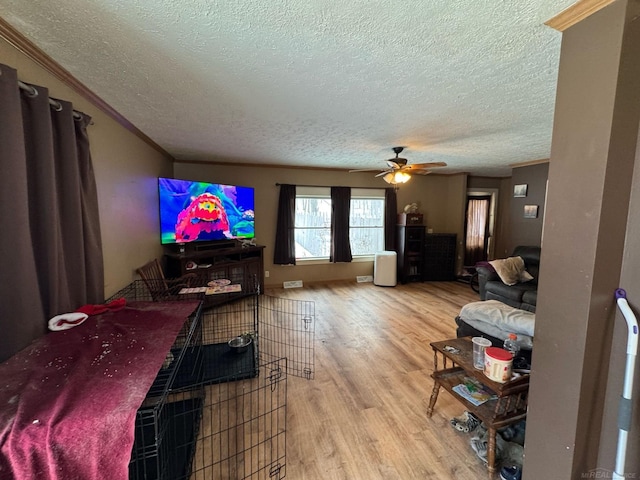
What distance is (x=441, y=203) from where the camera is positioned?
640cm

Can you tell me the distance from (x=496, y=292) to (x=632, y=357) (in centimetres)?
362

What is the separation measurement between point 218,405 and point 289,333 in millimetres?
1342

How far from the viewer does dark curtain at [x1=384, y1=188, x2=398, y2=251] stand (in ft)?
19.3

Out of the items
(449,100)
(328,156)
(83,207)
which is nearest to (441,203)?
(328,156)

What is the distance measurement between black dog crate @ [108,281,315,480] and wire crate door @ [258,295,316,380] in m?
0.01

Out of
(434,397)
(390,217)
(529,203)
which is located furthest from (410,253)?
(434,397)

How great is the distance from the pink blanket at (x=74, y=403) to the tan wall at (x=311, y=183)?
12.7ft

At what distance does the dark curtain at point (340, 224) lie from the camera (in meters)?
5.52

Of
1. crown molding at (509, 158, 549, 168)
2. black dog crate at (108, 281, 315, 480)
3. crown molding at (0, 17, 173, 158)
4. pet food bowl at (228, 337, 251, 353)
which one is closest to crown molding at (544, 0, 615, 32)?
black dog crate at (108, 281, 315, 480)

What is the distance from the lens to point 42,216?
1.48 meters

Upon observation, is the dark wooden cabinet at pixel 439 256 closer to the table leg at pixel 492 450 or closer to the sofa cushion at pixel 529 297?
the sofa cushion at pixel 529 297

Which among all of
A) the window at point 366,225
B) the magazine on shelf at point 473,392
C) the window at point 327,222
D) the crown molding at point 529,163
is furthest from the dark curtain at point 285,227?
the crown molding at point 529,163

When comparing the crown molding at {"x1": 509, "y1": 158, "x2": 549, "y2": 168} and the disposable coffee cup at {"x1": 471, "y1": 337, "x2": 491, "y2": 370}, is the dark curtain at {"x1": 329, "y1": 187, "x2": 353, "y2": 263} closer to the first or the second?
the crown molding at {"x1": 509, "y1": 158, "x2": 549, "y2": 168}

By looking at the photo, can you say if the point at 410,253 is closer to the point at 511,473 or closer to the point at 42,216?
the point at 511,473
